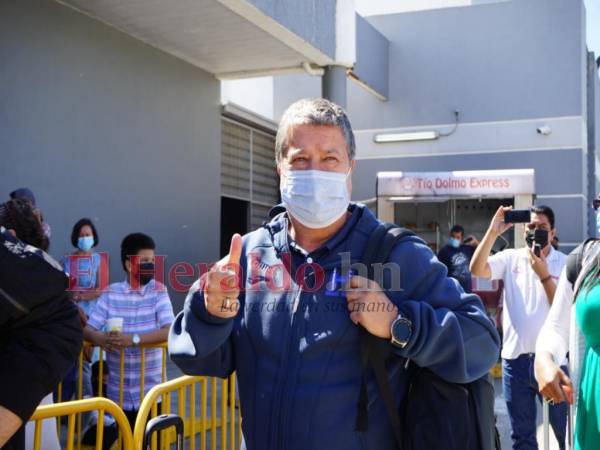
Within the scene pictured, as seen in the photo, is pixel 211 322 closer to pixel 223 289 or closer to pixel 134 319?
pixel 223 289

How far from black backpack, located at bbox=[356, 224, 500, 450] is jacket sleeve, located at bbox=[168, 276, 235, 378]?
1.38ft

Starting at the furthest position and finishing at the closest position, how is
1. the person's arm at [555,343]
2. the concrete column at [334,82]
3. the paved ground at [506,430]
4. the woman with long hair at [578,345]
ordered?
1. the concrete column at [334,82]
2. the paved ground at [506,430]
3. the person's arm at [555,343]
4. the woman with long hair at [578,345]

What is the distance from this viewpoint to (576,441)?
2328mm

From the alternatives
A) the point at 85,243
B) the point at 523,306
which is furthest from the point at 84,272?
the point at 523,306

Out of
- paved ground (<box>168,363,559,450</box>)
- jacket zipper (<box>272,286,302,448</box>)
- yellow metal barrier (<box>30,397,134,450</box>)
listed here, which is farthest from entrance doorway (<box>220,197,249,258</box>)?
jacket zipper (<box>272,286,302,448</box>)

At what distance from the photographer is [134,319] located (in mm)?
4523

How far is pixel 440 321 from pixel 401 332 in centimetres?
12

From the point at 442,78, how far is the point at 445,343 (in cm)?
1392

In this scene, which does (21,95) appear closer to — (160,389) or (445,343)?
(160,389)

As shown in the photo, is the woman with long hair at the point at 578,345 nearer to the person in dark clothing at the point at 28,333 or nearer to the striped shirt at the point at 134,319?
the person in dark clothing at the point at 28,333

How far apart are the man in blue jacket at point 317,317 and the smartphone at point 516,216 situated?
2594 millimetres

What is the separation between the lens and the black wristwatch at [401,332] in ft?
5.57

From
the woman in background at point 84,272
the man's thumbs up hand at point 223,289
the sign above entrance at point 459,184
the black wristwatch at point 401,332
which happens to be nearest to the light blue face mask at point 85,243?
the woman in background at point 84,272

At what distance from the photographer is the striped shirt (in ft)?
Result: 14.6
